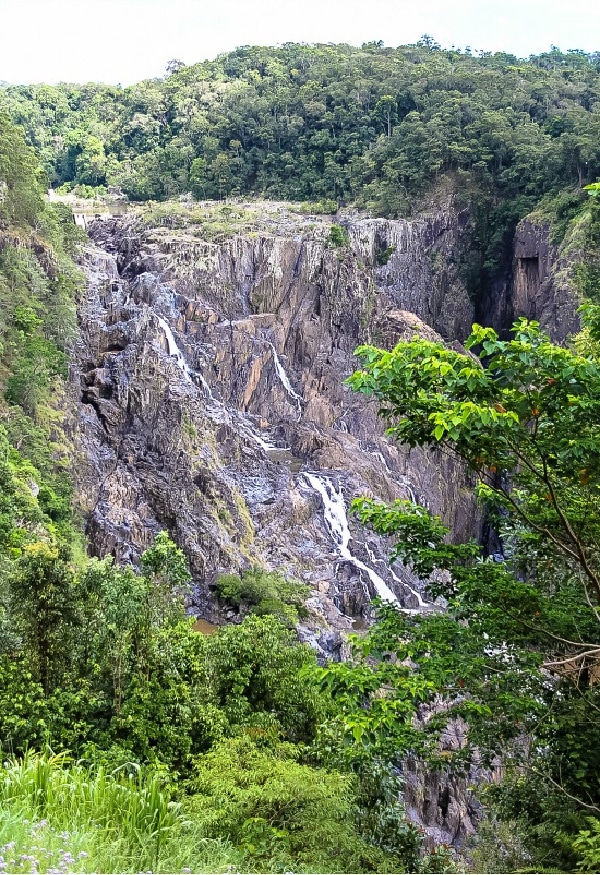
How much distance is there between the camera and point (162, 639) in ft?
25.1

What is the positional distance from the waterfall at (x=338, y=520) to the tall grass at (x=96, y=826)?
1807 cm

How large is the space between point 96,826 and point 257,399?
24.8 metres

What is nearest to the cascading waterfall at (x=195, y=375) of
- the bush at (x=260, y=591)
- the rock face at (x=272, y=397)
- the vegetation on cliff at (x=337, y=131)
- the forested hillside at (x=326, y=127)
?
the rock face at (x=272, y=397)

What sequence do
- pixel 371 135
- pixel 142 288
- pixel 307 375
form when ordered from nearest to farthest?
pixel 142 288, pixel 307 375, pixel 371 135

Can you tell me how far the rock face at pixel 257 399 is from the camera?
21.4 meters

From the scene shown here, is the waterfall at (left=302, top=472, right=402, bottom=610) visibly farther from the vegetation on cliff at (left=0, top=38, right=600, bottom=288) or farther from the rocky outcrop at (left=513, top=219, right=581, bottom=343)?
the vegetation on cliff at (left=0, top=38, right=600, bottom=288)

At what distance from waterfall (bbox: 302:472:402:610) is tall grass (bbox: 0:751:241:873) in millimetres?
18068

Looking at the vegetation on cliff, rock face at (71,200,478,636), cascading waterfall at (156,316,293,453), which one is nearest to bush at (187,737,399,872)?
rock face at (71,200,478,636)

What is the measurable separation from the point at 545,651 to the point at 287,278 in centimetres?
2641

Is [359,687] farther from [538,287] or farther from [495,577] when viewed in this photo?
[538,287]

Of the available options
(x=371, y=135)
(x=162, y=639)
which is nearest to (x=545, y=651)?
(x=162, y=639)

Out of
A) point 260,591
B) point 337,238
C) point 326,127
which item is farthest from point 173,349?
point 326,127

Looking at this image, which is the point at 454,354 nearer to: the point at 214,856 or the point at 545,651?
the point at 545,651

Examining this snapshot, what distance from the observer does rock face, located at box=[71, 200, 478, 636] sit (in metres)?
21.4
